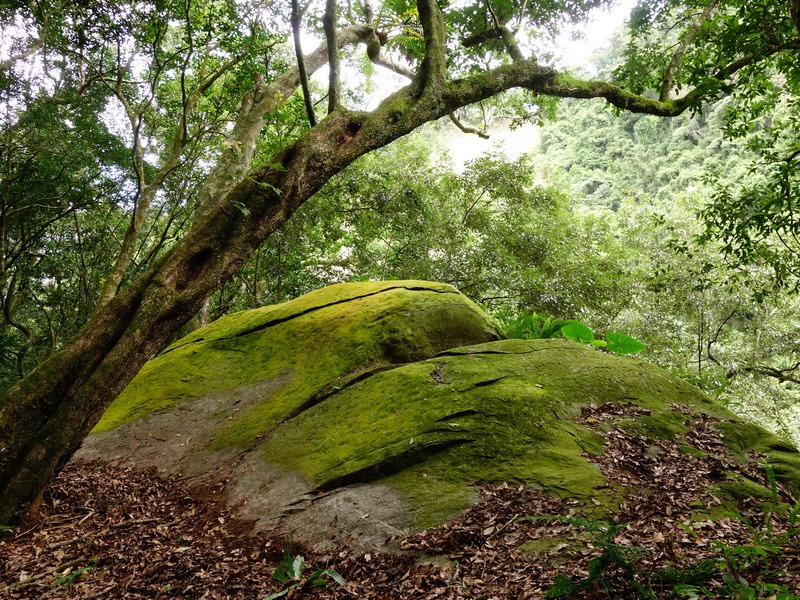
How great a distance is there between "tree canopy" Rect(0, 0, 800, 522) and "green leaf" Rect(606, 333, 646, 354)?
2169 millimetres

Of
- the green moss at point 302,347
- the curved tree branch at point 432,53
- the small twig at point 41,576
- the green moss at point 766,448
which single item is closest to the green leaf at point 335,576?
the small twig at point 41,576

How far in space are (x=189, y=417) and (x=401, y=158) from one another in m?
11.9

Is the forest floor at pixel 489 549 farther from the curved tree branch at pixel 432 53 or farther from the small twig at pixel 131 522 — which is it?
the curved tree branch at pixel 432 53

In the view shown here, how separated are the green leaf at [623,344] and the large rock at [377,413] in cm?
94

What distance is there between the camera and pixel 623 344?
21.3 ft

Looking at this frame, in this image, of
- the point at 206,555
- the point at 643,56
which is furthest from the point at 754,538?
the point at 643,56

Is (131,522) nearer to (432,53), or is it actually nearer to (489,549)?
(489,549)

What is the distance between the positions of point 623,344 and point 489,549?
175 inches

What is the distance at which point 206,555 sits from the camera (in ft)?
11.4

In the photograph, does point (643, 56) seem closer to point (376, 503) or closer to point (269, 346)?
point (269, 346)

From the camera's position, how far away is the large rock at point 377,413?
371cm

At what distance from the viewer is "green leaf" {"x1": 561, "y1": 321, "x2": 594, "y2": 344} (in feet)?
21.2

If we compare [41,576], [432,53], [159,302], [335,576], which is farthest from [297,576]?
[432,53]

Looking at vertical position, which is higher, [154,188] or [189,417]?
[154,188]
